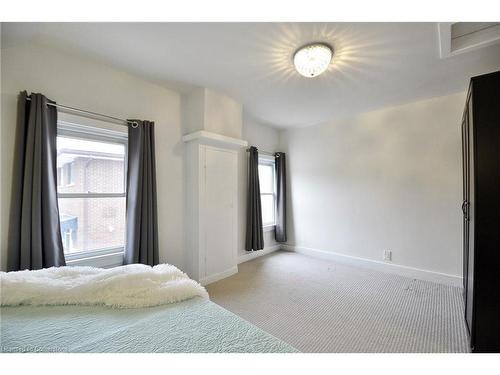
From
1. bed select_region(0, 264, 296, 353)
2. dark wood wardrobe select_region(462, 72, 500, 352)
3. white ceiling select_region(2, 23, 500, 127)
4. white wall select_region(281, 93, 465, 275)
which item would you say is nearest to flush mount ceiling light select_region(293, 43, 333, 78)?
white ceiling select_region(2, 23, 500, 127)

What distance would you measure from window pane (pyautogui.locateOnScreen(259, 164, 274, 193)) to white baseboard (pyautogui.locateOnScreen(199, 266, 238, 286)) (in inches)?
62.3

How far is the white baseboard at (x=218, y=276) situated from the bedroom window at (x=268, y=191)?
1250mm

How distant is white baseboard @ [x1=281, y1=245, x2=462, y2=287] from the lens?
2507 millimetres

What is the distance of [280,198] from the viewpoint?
398cm

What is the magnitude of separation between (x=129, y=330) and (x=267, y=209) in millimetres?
3376

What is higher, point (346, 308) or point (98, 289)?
point (98, 289)

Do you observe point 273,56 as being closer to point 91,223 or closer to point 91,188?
point 91,188

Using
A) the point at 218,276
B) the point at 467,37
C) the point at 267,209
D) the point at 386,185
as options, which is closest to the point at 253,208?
the point at 267,209

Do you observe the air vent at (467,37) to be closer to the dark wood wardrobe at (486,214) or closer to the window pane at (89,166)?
the dark wood wardrobe at (486,214)

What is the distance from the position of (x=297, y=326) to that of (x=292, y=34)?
2.32m

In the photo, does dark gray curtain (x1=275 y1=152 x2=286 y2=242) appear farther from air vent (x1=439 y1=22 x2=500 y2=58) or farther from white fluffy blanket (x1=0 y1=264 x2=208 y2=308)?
white fluffy blanket (x1=0 y1=264 x2=208 y2=308)

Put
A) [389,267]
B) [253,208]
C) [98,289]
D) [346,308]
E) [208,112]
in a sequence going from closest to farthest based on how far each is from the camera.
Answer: [98,289]
[346,308]
[208,112]
[389,267]
[253,208]
